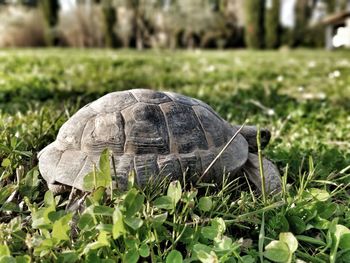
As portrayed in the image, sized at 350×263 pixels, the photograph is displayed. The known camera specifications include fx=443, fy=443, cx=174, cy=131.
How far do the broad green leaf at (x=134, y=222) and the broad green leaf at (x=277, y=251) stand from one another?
19.0 inches

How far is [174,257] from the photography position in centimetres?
161

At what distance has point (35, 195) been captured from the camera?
2.03 metres

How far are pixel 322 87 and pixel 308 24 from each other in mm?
27052

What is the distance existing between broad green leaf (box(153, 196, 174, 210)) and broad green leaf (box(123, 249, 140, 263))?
220mm

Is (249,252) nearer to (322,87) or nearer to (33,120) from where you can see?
(33,120)

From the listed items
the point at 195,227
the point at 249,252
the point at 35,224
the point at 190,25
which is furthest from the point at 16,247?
the point at 190,25

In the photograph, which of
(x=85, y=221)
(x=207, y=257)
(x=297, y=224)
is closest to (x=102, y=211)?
(x=85, y=221)

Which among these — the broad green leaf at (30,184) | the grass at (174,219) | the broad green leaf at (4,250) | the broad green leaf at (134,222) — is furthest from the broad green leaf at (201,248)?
the broad green leaf at (30,184)

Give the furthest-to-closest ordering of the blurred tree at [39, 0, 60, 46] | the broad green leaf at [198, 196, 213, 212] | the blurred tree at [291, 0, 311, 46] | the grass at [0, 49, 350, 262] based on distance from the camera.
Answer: the blurred tree at [291, 0, 311, 46] < the blurred tree at [39, 0, 60, 46] < the broad green leaf at [198, 196, 213, 212] < the grass at [0, 49, 350, 262]

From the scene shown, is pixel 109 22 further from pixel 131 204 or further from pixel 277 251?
pixel 277 251

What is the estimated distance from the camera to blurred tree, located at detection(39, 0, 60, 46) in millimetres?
27266

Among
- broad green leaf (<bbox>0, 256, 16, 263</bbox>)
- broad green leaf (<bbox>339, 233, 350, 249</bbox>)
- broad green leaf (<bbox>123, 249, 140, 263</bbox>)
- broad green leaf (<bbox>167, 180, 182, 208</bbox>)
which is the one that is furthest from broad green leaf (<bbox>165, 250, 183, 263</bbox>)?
broad green leaf (<bbox>339, 233, 350, 249</bbox>)

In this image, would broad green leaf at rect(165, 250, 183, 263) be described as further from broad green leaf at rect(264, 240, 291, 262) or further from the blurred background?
the blurred background

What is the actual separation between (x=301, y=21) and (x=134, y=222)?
31836 mm
